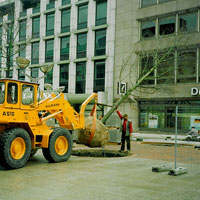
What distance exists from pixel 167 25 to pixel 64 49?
13.0 meters

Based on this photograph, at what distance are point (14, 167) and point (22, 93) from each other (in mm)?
2423

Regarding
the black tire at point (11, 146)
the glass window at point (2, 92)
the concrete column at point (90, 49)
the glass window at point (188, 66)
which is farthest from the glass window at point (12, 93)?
the concrete column at point (90, 49)

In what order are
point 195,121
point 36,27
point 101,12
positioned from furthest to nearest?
1. point 36,27
2. point 101,12
3. point 195,121

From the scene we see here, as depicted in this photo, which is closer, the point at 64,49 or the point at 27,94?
the point at 27,94

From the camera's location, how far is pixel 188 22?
28.8 m

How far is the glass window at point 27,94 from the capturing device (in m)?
11.0

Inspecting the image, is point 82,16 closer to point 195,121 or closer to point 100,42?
point 100,42

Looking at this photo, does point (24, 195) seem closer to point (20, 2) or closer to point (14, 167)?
point (14, 167)

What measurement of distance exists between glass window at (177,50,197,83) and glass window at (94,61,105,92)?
8.72 m

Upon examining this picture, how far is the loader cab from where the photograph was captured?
10.4 meters

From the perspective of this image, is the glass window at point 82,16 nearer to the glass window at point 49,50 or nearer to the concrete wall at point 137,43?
the concrete wall at point 137,43

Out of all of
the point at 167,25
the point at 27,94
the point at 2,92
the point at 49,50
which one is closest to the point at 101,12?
the point at 167,25

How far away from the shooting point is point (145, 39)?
3094 cm

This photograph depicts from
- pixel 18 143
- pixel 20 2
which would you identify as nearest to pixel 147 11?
pixel 20 2
